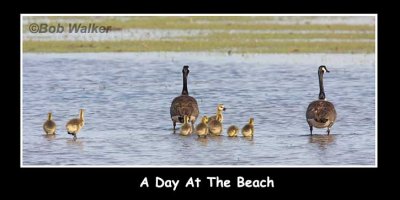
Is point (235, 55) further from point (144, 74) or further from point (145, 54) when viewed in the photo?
point (144, 74)

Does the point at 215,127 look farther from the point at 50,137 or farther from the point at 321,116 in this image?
the point at 50,137

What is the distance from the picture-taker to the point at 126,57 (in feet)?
99.2

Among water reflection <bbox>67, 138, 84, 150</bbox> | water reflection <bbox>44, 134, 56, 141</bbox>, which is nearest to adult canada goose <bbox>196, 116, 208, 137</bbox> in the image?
water reflection <bbox>67, 138, 84, 150</bbox>

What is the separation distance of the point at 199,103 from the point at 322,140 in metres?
4.97

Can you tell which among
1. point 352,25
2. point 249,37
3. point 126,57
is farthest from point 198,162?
point 352,25

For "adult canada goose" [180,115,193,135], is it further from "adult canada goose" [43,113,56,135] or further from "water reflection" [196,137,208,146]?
"adult canada goose" [43,113,56,135]

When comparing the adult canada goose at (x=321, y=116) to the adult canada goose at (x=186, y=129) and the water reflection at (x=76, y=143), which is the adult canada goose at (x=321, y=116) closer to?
the adult canada goose at (x=186, y=129)

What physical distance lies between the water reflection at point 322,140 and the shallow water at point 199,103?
0.03 m

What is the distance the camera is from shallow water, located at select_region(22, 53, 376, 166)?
15016 millimetres

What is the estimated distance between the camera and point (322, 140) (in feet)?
53.6

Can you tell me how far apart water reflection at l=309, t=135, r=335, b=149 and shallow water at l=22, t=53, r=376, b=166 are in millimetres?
25

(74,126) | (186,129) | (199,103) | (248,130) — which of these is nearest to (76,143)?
(74,126)

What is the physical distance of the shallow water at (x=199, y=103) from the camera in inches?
A: 591

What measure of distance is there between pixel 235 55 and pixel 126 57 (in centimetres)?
372
